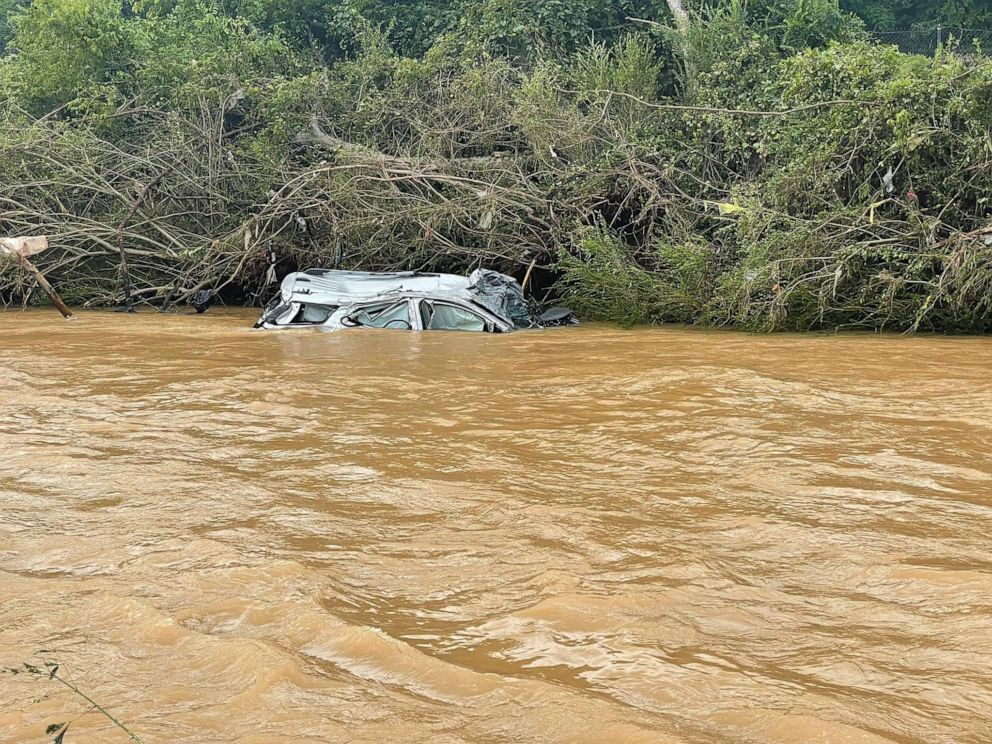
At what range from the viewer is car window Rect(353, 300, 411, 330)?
15500mm

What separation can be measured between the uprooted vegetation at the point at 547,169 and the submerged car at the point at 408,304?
1.44 metres

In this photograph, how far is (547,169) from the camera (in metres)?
18.1

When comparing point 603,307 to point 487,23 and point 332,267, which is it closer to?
point 332,267

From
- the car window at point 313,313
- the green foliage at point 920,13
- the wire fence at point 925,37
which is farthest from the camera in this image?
the green foliage at point 920,13

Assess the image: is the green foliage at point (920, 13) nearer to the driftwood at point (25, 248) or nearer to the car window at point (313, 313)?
the car window at point (313, 313)

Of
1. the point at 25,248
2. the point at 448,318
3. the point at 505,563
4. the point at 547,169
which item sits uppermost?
the point at 547,169

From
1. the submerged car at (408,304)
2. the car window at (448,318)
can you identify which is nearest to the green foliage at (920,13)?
the submerged car at (408,304)

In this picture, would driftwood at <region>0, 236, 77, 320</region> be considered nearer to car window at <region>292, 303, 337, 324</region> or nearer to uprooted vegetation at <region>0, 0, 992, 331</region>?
uprooted vegetation at <region>0, 0, 992, 331</region>

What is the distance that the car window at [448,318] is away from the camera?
1526 cm

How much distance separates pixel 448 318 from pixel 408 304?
64 centimetres

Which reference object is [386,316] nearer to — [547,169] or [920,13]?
[547,169]

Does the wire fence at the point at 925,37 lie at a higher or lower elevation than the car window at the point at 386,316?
higher

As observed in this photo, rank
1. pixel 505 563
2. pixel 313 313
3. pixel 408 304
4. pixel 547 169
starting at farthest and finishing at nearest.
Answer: pixel 547 169 < pixel 313 313 < pixel 408 304 < pixel 505 563

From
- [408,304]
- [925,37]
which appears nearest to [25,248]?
[408,304]
